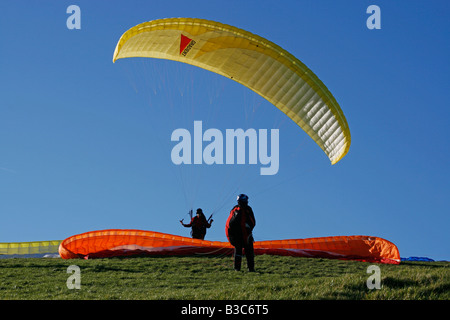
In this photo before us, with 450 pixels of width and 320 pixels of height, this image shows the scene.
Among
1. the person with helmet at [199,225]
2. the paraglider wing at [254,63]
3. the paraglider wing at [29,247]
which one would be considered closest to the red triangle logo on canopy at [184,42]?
the paraglider wing at [254,63]

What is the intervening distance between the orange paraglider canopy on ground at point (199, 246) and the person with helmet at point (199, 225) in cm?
169

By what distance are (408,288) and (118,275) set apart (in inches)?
286

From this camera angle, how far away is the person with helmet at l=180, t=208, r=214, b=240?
20.2 m

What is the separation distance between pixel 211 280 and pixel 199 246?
516cm

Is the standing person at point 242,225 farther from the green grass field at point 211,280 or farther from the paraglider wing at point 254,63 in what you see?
the paraglider wing at point 254,63

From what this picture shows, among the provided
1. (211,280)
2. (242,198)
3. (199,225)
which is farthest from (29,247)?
(211,280)

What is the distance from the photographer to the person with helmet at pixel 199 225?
66.1 ft

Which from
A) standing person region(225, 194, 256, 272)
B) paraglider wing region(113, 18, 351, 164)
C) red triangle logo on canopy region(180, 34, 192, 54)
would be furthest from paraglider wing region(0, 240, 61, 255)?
standing person region(225, 194, 256, 272)

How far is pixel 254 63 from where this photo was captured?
18578mm

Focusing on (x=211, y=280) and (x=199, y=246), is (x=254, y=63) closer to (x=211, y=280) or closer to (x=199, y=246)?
(x=199, y=246)

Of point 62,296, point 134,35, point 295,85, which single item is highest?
point 134,35
